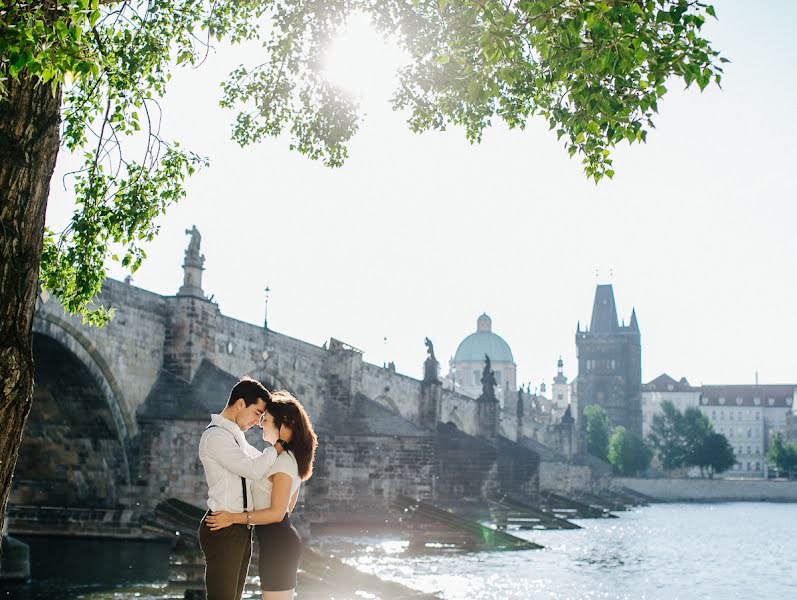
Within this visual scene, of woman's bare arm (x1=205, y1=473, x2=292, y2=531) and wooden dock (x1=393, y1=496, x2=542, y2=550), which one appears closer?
woman's bare arm (x1=205, y1=473, x2=292, y2=531)

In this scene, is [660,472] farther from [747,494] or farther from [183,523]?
[183,523]

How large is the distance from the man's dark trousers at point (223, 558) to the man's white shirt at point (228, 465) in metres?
0.15

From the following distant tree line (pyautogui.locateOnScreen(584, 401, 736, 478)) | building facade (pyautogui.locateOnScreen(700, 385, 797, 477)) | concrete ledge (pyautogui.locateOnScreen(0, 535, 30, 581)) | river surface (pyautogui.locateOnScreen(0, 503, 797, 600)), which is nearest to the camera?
concrete ledge (pyautogui.locateOnScreen(0, 535, 30, 581))

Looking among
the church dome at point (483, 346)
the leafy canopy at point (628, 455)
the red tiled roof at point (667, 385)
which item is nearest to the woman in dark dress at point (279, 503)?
the leafy canopy at point (628, 455)

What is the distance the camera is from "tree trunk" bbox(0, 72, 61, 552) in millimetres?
5488

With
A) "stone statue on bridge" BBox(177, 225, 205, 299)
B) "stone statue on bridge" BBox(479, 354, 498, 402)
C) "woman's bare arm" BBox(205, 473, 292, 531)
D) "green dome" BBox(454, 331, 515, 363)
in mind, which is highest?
"green dome" BBox(454, 331, 515, 363)

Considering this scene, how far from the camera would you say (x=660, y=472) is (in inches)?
4072

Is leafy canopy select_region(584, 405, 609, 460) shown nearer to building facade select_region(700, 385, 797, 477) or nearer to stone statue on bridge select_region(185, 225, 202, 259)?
building facade select_region(700, 385, 797, 477)

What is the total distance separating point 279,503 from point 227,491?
0.33m

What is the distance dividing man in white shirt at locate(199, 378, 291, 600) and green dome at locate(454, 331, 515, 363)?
113 metres

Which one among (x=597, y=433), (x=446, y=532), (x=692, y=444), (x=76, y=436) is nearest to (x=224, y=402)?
(x=76, y=436)

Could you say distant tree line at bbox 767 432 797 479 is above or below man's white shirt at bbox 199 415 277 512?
below

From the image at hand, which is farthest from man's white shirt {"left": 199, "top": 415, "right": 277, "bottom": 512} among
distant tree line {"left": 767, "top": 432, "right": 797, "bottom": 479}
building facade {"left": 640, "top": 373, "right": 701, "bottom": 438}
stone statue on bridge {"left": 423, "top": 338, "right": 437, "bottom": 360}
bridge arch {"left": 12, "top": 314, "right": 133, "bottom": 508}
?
building facade {"left": 640, "top": 373, "right": 701, "bottom": 438}

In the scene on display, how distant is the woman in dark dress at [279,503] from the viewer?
5.70 metres
